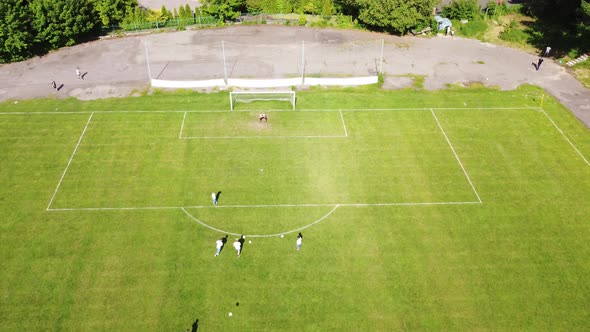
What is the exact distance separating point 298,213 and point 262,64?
25.4m

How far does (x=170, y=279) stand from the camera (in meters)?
29.1

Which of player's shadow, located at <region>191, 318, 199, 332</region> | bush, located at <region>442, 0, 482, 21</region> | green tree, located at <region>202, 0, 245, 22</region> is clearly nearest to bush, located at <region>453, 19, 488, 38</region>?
bush, located at <region>442, 0, 482, 21</region>

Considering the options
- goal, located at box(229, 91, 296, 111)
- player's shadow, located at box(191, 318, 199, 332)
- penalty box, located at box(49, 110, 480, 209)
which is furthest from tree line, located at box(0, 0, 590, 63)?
player's shadow, located at box(191, 318, 199, 332)

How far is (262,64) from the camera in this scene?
54.2 metres

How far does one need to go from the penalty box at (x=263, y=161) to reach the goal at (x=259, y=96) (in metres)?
2.23

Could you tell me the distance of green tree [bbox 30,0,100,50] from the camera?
177ft

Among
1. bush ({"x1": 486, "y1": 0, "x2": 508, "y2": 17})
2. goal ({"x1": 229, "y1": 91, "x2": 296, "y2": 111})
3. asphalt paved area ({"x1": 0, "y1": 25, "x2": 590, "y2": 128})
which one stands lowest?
goal ({"x1": 229, "y1": 91, "x2": 296, "y2": 111})

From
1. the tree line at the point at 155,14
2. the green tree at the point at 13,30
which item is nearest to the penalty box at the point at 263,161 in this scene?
the green tree at the point at 13,30

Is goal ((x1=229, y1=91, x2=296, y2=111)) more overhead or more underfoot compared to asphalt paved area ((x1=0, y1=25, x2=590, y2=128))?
more underfoot

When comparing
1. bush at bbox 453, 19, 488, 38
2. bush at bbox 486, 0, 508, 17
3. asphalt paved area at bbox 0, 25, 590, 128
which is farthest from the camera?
bush at bbox 486, 0, 508, 17

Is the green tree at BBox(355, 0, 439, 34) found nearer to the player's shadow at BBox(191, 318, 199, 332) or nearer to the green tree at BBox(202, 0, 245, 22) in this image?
the green tree at BBox(202, 0, 245, 22)

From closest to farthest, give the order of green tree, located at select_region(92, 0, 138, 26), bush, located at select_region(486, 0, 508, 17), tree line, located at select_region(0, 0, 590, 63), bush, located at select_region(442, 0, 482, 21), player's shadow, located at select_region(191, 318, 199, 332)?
player's shadow, located at select_region(191, 318, 199, 332)
tree line, located at select_region(0, 0, 590, 63)
green tree, located at select_region(92, 0, 138, 26)
bush, located at select_region(442, 0, 482, 21)
bush, located at select_region(486, 0, 508, 17)

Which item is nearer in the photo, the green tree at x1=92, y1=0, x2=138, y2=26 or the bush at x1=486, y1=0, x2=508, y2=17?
the green tree at x1=92, y1=0, x2=138, y2=26

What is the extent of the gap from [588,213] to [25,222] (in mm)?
39773
